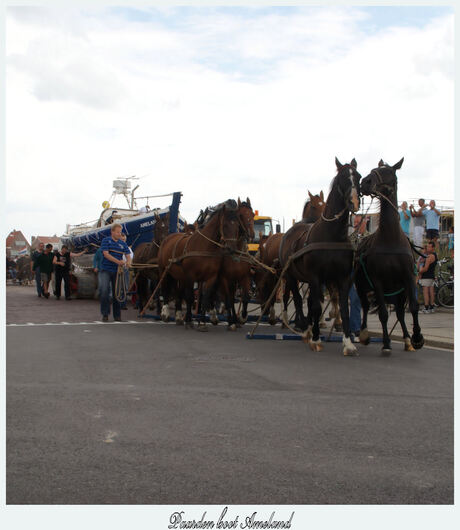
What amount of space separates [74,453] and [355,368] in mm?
4734

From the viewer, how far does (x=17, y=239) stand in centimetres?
14338

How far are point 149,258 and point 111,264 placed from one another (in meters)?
2.80

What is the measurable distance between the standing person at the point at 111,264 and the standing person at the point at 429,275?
23.4 feet

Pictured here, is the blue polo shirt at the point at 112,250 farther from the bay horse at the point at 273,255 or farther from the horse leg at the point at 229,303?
the bay horse at the point at 273,255

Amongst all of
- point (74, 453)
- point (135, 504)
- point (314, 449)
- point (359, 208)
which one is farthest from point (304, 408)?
point (359, 208)

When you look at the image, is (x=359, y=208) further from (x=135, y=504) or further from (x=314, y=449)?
(x=135, y=504)

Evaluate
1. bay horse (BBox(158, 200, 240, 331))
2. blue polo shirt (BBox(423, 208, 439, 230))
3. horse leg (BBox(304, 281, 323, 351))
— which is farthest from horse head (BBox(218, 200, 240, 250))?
blue polo shirt (BBox(423, 208, 439, 230))

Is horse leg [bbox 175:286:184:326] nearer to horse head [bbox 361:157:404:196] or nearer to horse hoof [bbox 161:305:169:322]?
horse hoof [bbox 161:305:169:322]

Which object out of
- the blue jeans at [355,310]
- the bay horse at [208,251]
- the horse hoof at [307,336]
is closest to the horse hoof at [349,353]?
the horse hoof at [307,336]

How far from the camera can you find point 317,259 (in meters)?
10.7

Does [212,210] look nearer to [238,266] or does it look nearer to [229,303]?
[238,266]

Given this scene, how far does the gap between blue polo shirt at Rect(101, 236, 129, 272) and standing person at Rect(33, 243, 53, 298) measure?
40.6 ft

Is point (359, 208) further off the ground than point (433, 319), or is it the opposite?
point (359, 208)

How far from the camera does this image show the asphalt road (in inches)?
167
